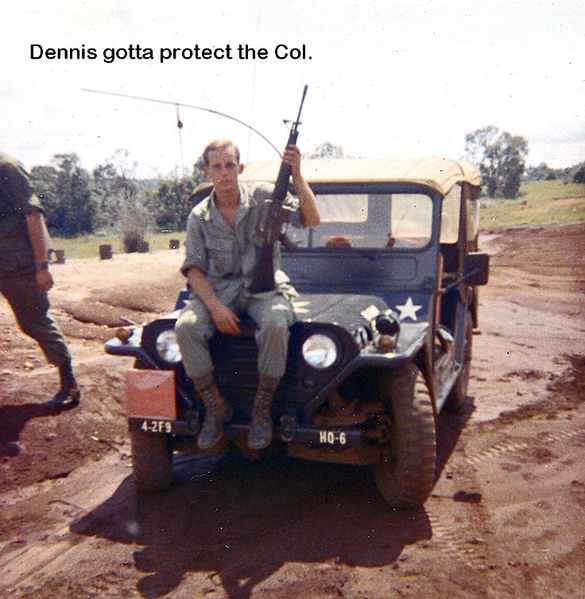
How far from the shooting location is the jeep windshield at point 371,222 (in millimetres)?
4137

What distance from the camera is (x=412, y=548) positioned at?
2928mm

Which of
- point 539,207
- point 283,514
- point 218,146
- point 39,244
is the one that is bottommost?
point 283,514

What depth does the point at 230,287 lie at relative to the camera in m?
3.35

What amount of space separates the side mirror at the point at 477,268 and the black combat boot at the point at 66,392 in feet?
10.5

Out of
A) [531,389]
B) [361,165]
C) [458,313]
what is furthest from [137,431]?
[531,389]

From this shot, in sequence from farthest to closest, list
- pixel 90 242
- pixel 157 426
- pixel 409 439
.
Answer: pixel 90 242, pixel 157 426, pixel 409 439

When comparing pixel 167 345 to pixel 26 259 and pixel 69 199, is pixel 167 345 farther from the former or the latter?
pixel 69 199

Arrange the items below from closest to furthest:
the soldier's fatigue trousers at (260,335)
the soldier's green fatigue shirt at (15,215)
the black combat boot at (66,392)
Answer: the soldier's fatigue trousers at (260,335) → the soldier's green fatigue shirt at (15,215) → the black combat boot at (66,392)

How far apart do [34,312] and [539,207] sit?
2413 centimetres

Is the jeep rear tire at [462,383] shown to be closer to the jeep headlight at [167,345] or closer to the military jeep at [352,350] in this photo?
the military jeep at [352,350]

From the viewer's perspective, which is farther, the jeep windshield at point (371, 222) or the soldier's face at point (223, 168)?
the jeep windshield at point (371, 222)

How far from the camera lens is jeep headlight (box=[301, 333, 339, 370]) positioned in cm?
304

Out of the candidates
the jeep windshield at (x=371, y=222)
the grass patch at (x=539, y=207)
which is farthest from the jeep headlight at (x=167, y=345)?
the grass patch at (x=539, y=207)

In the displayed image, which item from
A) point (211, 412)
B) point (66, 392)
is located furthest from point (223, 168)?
point (66, 392)
